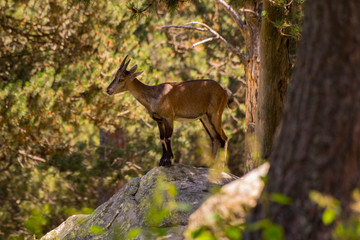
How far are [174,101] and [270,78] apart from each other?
5.10 ft

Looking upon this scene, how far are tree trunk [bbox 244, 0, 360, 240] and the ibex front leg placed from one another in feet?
13.0

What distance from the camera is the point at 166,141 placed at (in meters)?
7.16

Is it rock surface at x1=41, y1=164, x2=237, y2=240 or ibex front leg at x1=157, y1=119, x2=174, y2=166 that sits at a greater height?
ibex front leg at x1=157, y1=119, x2=174, y2=166

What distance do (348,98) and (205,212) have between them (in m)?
1.93

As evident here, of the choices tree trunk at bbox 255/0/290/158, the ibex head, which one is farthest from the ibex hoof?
tree trunk at bbox 255/0/290/158

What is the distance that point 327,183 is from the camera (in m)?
3.08

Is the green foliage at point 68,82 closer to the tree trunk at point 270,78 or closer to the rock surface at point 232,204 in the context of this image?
the tree trunk at point 270,78

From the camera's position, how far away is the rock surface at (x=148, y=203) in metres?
5.83

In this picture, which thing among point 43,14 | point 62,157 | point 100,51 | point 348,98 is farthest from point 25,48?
point 348,98

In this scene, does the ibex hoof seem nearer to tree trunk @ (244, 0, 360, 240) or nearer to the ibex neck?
the ibex neck

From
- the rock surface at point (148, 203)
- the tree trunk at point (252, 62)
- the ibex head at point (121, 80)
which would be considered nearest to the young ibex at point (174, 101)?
the ibex head at point (121, 80)

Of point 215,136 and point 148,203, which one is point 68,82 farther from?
point 148,203

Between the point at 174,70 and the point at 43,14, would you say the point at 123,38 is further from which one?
the point at 174,70

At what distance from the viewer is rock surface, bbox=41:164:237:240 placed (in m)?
5.83
